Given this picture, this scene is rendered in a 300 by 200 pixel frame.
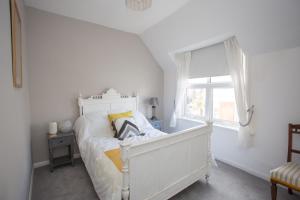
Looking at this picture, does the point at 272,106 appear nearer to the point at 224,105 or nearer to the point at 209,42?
the point at 224,105

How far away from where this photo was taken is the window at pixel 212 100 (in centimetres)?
288

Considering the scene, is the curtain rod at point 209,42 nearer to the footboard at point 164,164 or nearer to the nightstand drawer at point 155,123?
the footboard at point 164,164

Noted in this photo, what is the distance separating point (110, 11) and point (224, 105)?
282 centimetres

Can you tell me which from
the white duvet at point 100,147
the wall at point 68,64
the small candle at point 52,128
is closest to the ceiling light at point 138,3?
the wall at point 68,64

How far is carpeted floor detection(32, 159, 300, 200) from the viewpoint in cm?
192

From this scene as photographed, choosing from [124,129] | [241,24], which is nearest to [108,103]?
[124,129]

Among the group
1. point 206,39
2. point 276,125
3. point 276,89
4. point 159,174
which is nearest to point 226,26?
point 206,39

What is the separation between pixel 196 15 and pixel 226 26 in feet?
1.67

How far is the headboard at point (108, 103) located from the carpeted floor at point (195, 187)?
1165 mm

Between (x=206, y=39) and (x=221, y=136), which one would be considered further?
(x=221, y=136)

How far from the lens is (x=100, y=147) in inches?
82.2

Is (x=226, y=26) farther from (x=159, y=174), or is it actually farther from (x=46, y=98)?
(x=46, y=98)

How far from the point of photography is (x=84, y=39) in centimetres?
300

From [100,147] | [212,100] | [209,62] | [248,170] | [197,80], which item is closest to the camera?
[100,147]
